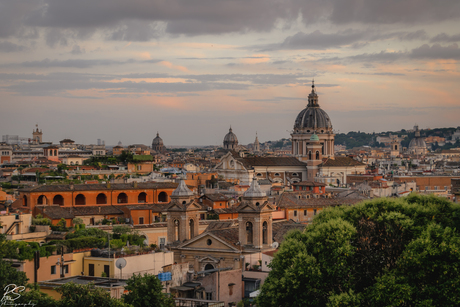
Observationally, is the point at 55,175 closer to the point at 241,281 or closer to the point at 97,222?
the point at 97,222

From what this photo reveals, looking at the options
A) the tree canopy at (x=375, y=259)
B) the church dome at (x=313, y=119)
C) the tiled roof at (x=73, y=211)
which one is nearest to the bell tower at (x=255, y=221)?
the tree canopy at (x=375, y=259)

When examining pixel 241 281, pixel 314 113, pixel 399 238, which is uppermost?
pixel 314 113

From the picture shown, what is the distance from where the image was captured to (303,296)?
69.2 ft

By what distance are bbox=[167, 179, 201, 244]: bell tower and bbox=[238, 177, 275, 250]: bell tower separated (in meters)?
2.22

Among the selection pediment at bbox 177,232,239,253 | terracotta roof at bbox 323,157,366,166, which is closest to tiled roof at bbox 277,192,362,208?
pediment at bbox 177,232,239,253

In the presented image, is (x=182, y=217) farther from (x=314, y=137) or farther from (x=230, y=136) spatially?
(x=230, y=136)

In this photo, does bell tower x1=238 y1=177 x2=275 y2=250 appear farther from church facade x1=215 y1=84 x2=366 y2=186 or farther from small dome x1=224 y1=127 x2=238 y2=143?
small dome x1=224 y1=127 x2=238 y2=143

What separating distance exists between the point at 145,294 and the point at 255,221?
9.18 meters

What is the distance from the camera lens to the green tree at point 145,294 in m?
19.9

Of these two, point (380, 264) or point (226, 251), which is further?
point (226, 251)

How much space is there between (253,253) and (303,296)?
23.5ft

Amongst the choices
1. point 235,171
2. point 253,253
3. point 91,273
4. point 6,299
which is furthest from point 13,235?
point 235,171

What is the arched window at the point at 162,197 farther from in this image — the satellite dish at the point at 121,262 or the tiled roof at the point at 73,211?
the satellite dish at the point at 121,262
